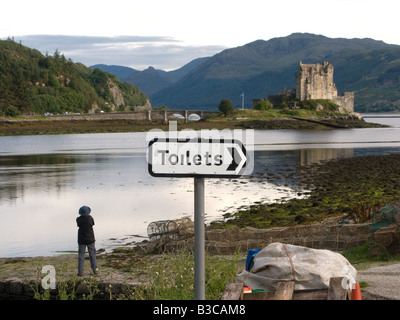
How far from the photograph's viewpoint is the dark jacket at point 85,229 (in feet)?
39.1

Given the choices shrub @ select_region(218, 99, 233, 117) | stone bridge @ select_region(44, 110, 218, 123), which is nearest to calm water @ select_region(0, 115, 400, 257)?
stone bridge @ select_region(44, 110, 218, 123)

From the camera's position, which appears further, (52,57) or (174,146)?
(52,57)

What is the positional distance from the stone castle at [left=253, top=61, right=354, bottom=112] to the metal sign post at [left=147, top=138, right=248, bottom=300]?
15162 cm

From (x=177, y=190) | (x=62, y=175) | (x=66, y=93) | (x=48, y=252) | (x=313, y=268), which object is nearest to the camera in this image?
(x=313, y=268)

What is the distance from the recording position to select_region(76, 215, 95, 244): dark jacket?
11914 mm

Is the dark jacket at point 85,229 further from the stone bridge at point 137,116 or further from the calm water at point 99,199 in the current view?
the stone bridge at point 137,116

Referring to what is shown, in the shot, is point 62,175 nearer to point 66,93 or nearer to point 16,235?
point 16,235

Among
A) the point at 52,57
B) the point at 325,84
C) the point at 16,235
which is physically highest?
the point at 52,57

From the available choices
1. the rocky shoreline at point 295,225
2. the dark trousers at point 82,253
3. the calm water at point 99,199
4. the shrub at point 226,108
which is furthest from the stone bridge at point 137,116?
the dark trousers at point 82,253
